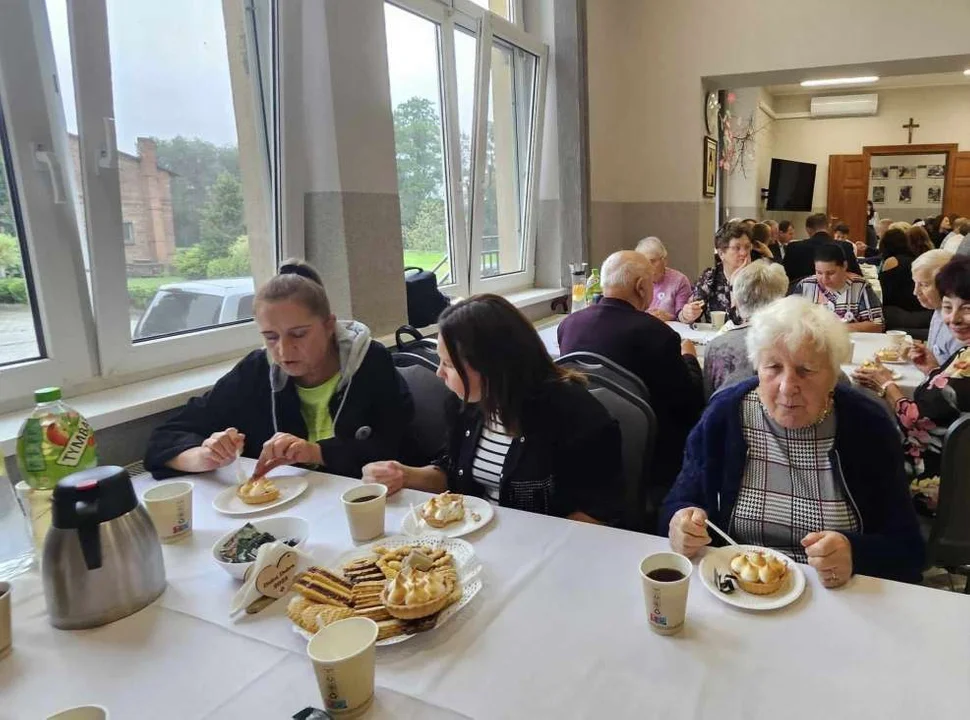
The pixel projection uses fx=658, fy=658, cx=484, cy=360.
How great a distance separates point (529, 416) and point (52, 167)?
155 cm

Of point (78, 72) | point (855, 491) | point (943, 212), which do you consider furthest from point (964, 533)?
point (943, 212)

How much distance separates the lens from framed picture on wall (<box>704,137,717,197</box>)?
5242 mm

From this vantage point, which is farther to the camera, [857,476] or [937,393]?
[937,393]

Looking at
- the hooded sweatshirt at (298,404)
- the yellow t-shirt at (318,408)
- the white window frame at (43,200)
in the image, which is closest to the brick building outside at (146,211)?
the white window frame at (43,200)

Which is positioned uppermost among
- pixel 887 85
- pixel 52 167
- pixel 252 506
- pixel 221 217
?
pixel 887 85

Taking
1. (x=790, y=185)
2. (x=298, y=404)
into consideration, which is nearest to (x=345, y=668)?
(x=298, y=404)

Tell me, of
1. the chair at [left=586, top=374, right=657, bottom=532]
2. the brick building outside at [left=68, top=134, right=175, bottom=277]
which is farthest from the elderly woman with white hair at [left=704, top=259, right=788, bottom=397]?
the brick building outside at [left=68, top=134, right=175, bottom=277]

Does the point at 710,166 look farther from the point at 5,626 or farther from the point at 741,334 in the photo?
the point at 5,626

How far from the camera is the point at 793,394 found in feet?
4.33

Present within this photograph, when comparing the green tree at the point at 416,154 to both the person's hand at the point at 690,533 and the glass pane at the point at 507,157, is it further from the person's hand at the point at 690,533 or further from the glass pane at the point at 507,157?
the person's hand at the point at 690,533

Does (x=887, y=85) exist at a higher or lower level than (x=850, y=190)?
higher

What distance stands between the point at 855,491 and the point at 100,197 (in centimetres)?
217

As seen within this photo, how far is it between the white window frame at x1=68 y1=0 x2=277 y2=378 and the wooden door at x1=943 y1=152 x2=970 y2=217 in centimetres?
1106

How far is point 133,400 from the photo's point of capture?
1970 millimetres
